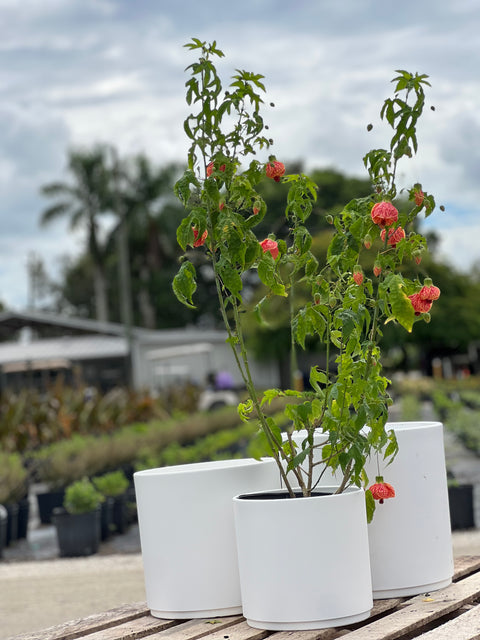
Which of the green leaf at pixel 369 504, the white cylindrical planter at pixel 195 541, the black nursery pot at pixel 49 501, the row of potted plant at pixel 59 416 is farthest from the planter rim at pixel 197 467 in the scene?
the row of potted plant at pixel 59 416

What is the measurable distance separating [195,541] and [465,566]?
105cm

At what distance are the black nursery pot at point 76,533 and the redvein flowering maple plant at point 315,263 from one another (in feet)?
17.9

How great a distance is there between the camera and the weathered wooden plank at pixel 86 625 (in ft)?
9.09

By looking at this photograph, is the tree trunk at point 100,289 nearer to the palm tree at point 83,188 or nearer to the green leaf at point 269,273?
the palm tree at point 83,188

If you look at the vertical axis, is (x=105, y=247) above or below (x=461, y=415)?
above

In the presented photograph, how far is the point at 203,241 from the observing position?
2768mm

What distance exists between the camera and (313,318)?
2.83 m

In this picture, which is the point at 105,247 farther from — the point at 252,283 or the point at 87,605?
the point at 87,605

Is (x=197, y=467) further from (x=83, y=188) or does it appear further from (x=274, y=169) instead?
(x=83, y=188)

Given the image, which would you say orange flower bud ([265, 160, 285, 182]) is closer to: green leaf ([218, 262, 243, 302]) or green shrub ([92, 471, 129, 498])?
green leaf ([218, 262, 243, 302])

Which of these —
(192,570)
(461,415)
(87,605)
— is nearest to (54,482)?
(87,605)

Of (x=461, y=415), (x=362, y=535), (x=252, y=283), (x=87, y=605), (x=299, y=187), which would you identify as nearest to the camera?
(x=362, y=535)

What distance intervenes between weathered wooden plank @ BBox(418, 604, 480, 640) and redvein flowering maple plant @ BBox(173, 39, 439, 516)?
1.41ft

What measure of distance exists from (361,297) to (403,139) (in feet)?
1.66
